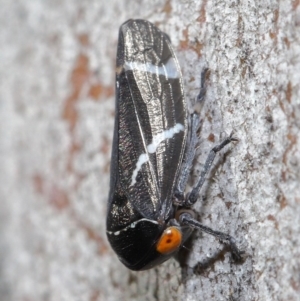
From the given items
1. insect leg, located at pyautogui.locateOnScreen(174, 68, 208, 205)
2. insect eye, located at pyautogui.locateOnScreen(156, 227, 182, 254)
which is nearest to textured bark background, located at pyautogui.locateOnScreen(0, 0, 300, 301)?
insect leg, located at pyautogui.locateOnScreen(174, 68, 208, 205)

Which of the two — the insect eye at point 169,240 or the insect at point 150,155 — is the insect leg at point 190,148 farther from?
the insect eye at point 169,240

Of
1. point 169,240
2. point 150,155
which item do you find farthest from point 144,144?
point 169,240

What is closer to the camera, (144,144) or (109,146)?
(144,144)

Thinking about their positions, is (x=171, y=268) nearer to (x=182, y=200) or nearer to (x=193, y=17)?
(x=182, y=200)

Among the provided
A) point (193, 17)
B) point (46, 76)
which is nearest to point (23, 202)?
point (46, 76)

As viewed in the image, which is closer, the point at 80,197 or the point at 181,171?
the point at 181,171

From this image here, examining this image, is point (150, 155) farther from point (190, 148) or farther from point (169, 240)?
point (169, 240)

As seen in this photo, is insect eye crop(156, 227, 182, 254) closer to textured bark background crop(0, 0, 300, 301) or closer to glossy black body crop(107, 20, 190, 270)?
glossy black body crop(107, 20, 190, 270)
